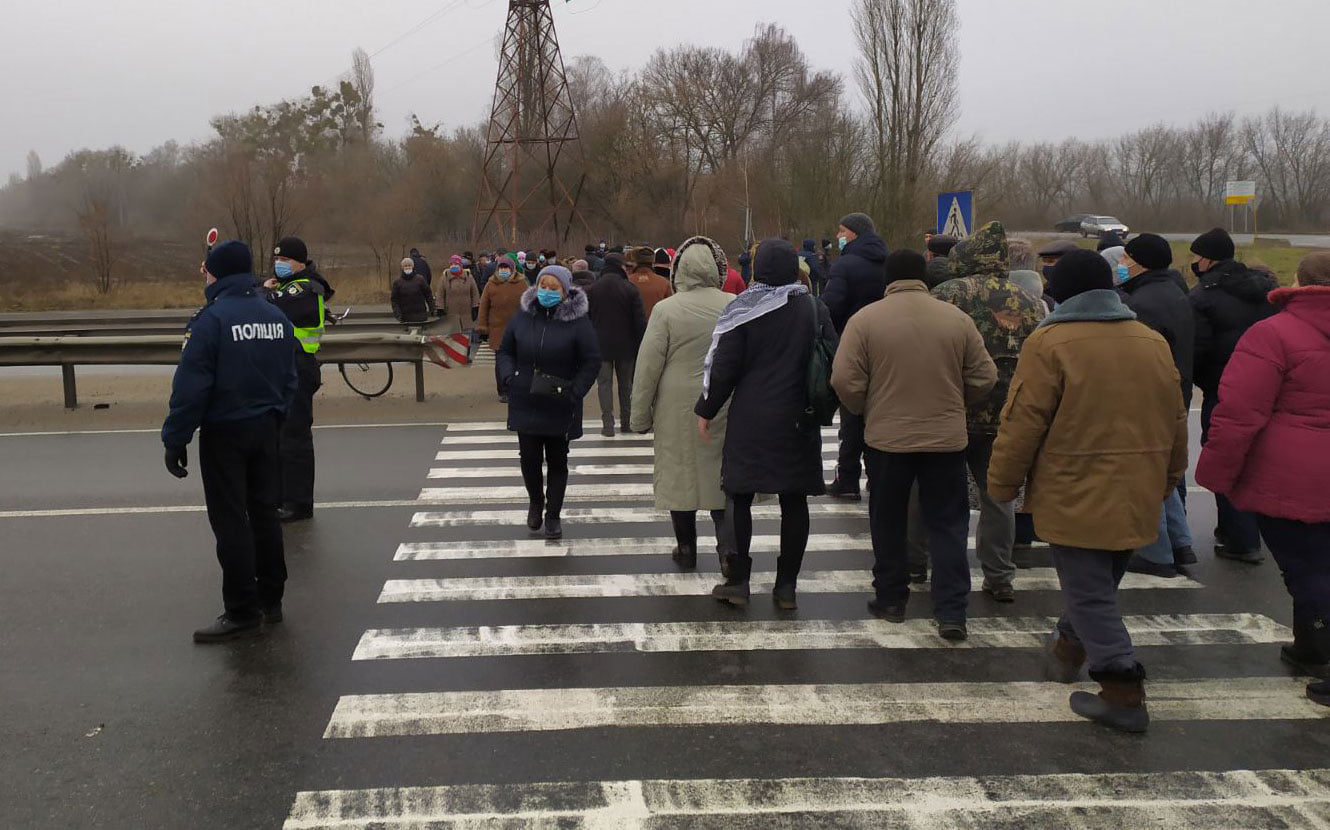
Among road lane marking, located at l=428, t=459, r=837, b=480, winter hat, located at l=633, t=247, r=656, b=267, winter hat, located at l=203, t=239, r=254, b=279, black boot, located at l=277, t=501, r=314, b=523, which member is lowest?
road lane marking, located at l=428, t=459, r=837, b=480

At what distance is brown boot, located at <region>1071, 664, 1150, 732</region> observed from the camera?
4199 mm

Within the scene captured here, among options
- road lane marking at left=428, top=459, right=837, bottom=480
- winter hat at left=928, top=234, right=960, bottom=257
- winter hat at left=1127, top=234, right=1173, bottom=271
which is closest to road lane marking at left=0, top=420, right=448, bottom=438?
road lane marking at left=428, top=459, right=837, bottom=480

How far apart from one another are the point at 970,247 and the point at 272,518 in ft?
13.8

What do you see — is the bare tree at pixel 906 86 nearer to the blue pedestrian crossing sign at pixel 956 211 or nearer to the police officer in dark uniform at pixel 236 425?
the blue pedestrian crossing sign at pixel 956 211

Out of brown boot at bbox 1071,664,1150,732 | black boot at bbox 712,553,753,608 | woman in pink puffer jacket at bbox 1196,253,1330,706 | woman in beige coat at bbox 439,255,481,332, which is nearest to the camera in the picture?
brown boot at bbox 1071,664,1150,732

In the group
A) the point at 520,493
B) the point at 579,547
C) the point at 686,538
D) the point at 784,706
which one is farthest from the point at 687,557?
the point at 520,493

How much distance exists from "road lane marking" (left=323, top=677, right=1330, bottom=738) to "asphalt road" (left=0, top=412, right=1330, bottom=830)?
0.05 feet

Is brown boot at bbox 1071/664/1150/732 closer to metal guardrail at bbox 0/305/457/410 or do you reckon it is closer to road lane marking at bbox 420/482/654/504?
road lane marking at bbox 420/482/654/504

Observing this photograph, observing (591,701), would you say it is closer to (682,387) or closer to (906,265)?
(682,387)

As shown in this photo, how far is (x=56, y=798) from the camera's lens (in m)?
3.79

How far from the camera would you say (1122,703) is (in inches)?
167

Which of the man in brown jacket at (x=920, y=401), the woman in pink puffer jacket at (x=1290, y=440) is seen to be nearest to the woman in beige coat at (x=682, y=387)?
the man in brown jacket at (x=920, y=401)

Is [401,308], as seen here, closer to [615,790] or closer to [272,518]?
[272,518]

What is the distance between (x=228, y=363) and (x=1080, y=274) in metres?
4.14
